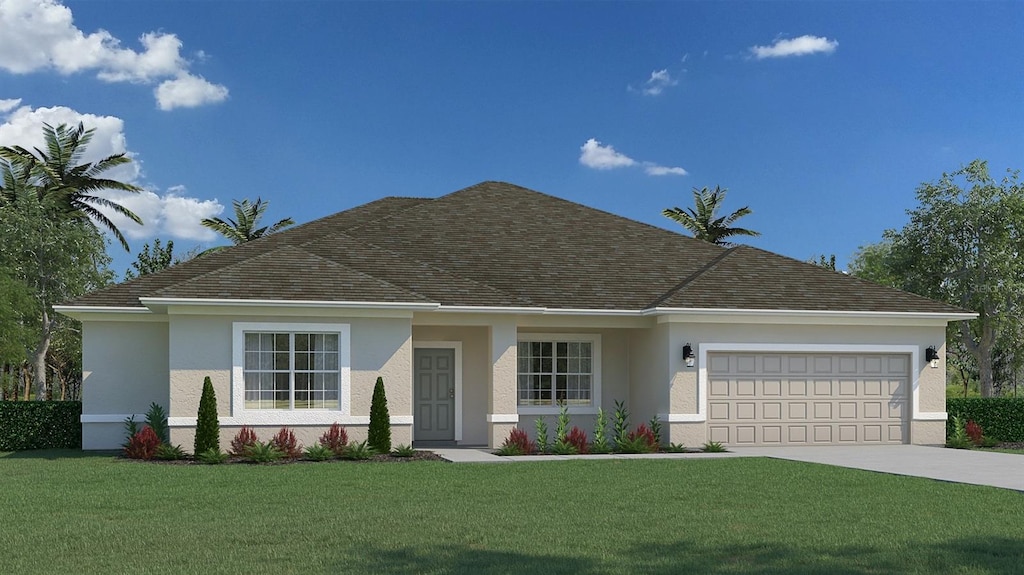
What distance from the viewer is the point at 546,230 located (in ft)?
85.1

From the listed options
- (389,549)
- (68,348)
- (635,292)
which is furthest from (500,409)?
(68,348)

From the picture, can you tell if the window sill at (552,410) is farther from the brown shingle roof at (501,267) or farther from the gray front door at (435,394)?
the brown shingle roof at (501,267)

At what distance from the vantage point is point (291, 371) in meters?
18.9

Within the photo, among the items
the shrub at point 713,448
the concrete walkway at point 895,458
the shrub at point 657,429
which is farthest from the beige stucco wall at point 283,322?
the shrub at point 713,448

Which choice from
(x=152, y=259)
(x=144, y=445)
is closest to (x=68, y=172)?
(x=152, y=259)

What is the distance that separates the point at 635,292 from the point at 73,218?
101 feet

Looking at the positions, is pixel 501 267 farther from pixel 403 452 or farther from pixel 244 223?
pixel 244 223

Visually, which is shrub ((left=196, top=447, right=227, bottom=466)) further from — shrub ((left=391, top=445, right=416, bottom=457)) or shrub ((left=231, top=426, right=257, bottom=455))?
shrub ((left=391, top=445, right=416, bottom=457))

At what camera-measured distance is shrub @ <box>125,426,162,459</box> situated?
60.3ft

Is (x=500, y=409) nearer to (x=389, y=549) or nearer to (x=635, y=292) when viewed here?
(x=635, y=292)

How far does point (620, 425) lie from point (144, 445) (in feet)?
30.4

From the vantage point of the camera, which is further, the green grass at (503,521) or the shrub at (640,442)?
the shrub at (640,442)

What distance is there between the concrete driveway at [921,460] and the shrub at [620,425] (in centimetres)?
227

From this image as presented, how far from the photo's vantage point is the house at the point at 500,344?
742 inches
